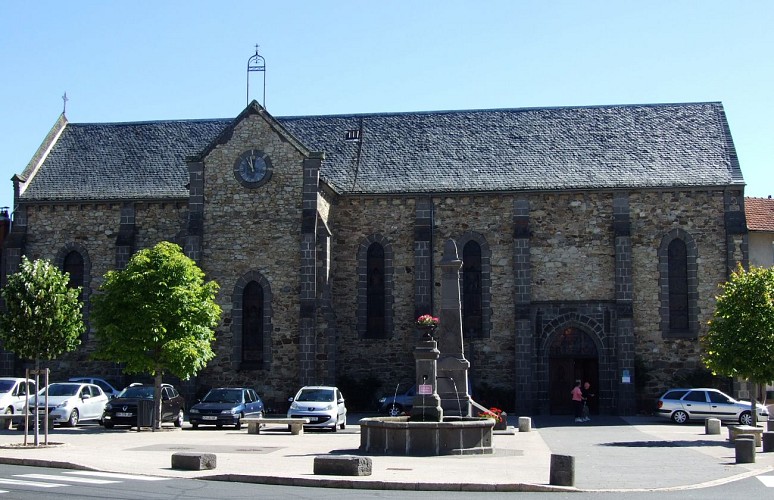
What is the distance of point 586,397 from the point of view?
119ft

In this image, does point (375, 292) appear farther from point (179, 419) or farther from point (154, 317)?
point (154, 317)

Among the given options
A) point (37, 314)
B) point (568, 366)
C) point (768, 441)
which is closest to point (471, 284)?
point (568, 366)

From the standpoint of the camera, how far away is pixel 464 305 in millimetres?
37781

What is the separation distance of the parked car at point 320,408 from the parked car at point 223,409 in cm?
149

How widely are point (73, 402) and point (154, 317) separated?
12.4 ft

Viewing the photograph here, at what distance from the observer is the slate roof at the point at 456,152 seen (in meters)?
38.2

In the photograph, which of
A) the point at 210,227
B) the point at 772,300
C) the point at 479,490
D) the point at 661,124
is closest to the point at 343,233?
the point at 210,227

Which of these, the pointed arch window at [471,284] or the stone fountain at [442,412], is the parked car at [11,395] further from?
the pointed arch window at [471,284]

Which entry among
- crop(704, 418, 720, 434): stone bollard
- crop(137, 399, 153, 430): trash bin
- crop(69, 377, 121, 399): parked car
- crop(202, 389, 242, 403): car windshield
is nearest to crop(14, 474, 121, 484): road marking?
crop(137, 399, 153, 430): trash bin

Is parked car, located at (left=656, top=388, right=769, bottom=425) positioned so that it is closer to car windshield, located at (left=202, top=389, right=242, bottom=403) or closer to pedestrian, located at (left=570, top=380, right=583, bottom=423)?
pedestrian, located at (left=570, top=380, right=583, bottom=423)

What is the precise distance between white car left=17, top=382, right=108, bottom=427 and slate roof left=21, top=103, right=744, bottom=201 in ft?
31.8

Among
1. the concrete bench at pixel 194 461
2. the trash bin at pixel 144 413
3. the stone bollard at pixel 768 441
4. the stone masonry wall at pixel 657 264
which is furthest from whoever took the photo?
the stone masonry wall at pixel 657 264

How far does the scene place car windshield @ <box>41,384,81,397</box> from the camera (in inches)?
1202

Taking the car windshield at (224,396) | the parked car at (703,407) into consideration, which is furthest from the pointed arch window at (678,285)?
the car windshield at (224,396)
